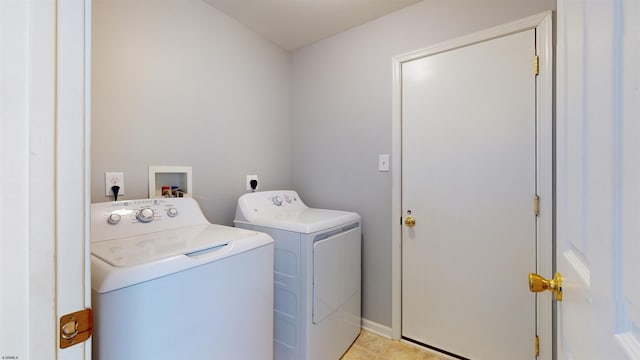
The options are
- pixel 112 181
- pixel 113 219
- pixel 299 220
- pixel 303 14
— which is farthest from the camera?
pixel 303 14

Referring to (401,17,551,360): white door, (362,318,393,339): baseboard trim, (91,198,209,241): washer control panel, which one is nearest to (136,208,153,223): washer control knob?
(91,198,209,241): washer control panel

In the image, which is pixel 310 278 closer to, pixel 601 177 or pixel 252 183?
pixel 252 183

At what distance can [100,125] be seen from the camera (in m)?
1.32

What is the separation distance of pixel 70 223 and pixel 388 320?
1.98 metres

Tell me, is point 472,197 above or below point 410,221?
above

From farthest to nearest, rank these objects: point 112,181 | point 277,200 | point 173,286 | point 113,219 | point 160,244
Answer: point 277,200 → point 112,181 → point 113,219 → point 160,244 → point 173,286

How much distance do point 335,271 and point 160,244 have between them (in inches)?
39.8

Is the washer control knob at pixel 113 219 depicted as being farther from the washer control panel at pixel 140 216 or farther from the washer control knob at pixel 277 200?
the washer control knob at pixel 277 200

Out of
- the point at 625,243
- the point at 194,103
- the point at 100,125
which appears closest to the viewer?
the point at 625,243

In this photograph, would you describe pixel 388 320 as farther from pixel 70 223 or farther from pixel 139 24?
pixel 139 24

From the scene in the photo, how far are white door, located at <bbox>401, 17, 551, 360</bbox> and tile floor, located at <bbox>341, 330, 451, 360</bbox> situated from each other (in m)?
0.07

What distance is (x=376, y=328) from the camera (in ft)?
6.44

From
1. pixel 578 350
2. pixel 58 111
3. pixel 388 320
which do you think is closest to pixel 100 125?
pixel 58 111

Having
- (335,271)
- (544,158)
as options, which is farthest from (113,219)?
(544,158)
